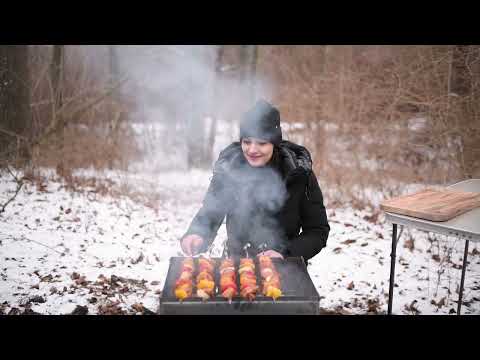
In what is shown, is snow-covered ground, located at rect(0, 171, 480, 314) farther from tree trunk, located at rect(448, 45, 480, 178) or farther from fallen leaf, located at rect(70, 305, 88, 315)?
tree trunk, located at rect(448, 45, 480, 178)

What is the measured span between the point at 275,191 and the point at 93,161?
6.42 metres

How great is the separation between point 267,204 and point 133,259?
2.82m

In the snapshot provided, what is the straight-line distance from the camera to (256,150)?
2.96 m

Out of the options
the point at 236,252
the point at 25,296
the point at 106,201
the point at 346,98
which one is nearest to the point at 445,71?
the point at 346,98

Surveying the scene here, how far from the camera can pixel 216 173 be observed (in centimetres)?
318

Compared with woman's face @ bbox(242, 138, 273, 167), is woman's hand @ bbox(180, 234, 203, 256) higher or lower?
lower

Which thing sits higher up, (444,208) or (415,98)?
(415,98)

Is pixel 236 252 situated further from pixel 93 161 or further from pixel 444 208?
pixel 93 161

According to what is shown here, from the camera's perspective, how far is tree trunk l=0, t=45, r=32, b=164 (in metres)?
6.87

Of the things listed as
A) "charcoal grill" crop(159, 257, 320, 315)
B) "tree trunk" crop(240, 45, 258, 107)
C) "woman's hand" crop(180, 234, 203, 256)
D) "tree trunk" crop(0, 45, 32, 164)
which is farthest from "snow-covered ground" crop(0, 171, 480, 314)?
"tree trunk" crop(240, 45, 258, 107)

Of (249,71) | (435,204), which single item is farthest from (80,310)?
(249,71)

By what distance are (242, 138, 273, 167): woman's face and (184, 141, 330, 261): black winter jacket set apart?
0.58ft

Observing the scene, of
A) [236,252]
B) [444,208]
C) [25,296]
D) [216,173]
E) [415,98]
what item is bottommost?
[25,296]
